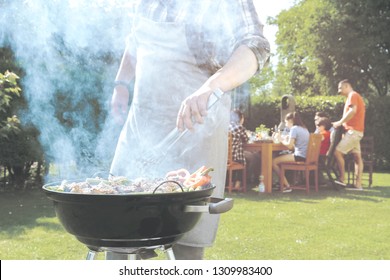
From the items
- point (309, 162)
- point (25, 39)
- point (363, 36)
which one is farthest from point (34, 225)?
point (363, 36)

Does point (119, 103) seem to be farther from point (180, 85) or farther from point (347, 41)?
point (347, 41)

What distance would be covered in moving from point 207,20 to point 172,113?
47cm

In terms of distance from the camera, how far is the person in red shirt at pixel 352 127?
7748mm

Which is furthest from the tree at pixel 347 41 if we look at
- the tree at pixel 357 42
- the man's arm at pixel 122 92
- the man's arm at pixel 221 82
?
the man's arm at pixel 221 82

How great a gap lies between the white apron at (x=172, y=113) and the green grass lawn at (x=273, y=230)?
5.77 ft

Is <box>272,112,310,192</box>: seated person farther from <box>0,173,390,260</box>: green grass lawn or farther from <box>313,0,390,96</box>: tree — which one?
<box>313,0,390,96</box>: tree

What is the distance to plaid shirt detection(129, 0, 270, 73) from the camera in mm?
2139

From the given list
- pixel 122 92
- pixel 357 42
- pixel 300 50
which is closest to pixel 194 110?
pixel 122 92

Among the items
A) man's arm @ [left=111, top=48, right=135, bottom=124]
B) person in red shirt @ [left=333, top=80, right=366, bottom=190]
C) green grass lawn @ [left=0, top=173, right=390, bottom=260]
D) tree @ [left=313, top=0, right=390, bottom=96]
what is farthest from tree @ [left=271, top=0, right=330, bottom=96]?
man's arm @ [left=111, top=48, right=135, bottom=124]

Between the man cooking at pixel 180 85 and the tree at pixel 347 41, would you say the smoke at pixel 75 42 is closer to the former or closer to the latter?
the man cooking at pixel 180 85

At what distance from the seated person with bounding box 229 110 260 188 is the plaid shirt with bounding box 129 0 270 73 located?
16.1ft

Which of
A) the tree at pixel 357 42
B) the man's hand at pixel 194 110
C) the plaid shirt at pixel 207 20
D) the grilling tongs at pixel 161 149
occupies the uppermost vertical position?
the tree at pixel 357 42

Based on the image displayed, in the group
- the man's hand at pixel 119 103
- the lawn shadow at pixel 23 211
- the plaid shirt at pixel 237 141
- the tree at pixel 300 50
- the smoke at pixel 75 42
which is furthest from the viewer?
the tree at pixel 300 50
